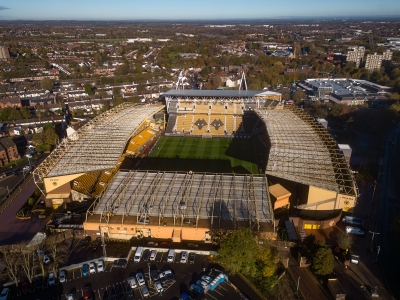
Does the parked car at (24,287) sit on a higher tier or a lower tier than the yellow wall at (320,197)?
lower

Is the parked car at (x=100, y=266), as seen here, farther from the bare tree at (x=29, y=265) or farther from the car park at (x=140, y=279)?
the bare tree at (x=29, y=265)

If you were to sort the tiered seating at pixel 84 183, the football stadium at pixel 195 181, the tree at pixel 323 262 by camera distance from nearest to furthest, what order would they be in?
the tree at pixel 323 262
the football stadium at pixel 195 181
the tiered seating at pixel 84 183

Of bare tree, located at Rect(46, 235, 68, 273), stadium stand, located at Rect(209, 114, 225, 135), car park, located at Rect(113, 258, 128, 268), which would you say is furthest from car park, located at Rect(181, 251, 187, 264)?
stadium stand, located at Rect(209, 114, 225, 135)

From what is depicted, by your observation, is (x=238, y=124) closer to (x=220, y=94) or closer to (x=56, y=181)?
(x=220, y=94)

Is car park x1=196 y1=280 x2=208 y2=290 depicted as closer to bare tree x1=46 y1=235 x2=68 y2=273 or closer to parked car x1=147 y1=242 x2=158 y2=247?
parked car x1=147 y1=242 x2=158 y2=247

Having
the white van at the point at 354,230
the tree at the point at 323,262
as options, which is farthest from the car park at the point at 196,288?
the white van at the point at 354,230

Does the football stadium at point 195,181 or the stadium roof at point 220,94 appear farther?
the stadium roof at point 220,94
